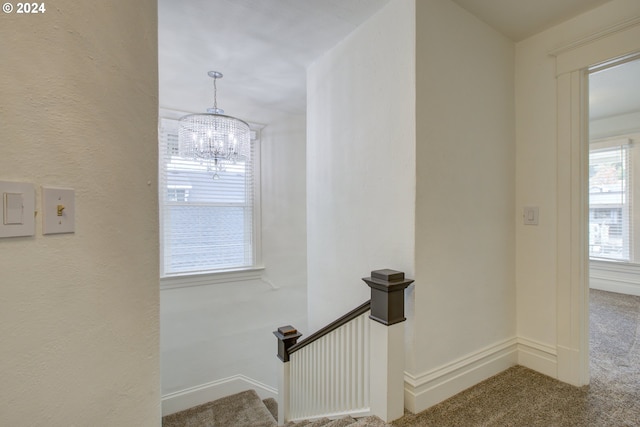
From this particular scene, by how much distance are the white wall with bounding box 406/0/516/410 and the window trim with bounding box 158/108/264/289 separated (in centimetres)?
245

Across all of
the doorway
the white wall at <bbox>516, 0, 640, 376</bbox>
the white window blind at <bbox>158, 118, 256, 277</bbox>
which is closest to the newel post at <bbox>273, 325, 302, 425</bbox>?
the white window blind at <bbox>158, 118, 256, 277</bbox>

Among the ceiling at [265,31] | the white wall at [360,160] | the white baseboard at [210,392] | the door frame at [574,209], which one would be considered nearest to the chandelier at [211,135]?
the ceiling at [265,31]

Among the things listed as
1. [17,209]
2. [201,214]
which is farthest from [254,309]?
[17,209]

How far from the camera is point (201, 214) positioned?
139 inches

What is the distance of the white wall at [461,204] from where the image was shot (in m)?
1.70

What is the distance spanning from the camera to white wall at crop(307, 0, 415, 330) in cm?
174

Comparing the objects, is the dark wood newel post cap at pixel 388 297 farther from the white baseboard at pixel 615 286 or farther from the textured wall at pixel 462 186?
the white baseboard at pixel 615 286

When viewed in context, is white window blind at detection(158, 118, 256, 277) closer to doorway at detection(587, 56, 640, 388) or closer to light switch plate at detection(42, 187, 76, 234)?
light switch plate at detection(42, 187, 76, 234)

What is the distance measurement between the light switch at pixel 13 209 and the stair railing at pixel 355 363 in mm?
1341

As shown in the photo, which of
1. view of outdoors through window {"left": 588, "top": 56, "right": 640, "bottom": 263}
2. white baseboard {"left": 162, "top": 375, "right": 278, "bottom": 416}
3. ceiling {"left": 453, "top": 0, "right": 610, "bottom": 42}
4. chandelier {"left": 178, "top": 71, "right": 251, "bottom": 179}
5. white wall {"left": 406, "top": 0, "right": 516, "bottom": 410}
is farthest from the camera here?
view of outdoors through window {"left": 588, "top": 56, "right": 640, "bottom": 263}

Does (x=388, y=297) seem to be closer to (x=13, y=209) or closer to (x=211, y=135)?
(x=13, y=209)

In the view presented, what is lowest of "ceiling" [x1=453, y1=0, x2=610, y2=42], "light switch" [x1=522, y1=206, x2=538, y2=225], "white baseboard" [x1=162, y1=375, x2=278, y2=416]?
"white baseboard" [x1=162, y1=375, x2=278, y2=416]

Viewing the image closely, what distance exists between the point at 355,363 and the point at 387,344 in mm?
349

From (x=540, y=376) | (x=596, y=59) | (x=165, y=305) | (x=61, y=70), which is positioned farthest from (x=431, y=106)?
(x=165, y=305)
